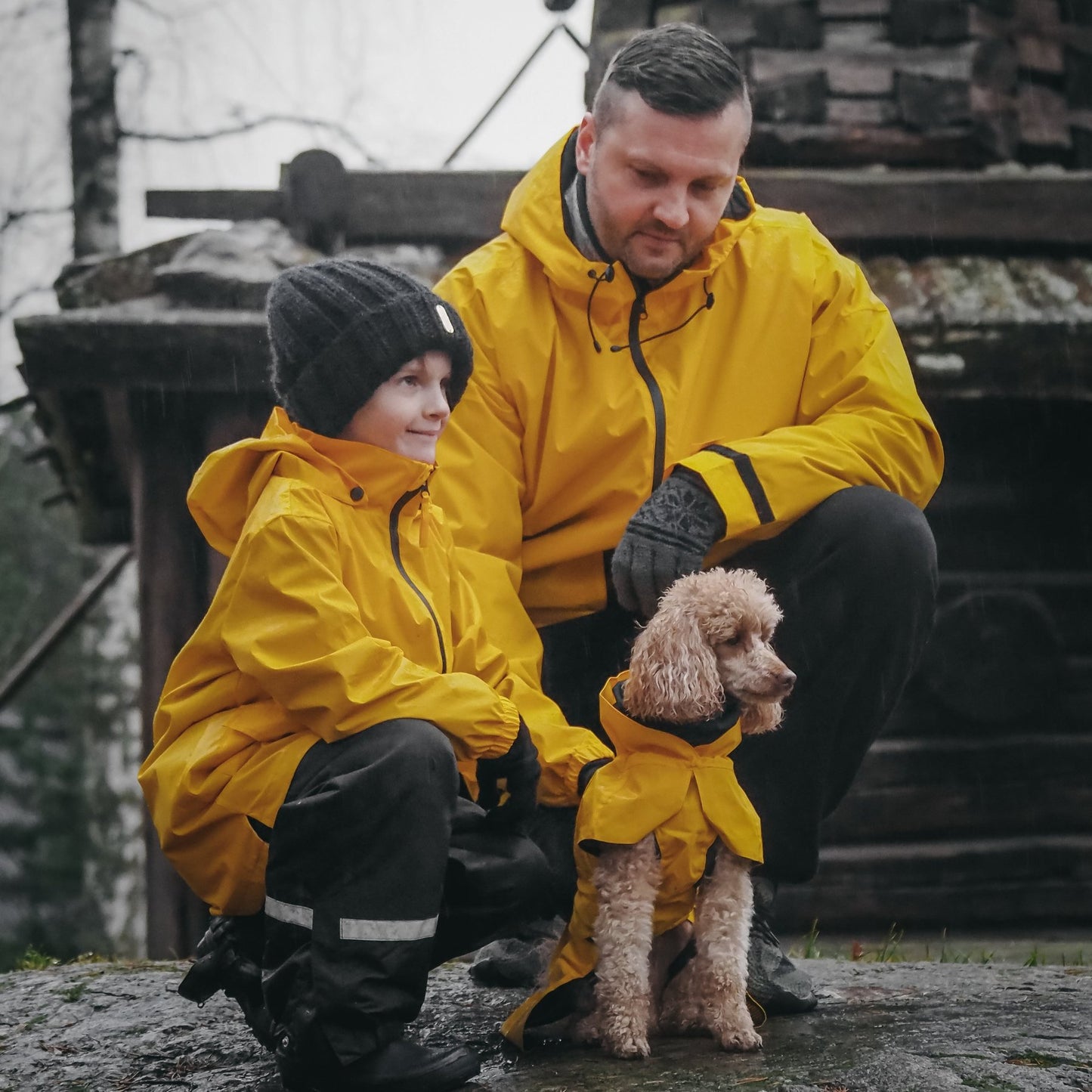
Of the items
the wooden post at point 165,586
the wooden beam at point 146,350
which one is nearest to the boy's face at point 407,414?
the wooden beam at point 146,350

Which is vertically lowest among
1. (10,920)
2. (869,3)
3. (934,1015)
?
(10,920)

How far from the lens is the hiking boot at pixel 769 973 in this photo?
10.0 ft

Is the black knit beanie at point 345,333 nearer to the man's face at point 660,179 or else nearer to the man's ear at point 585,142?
the man's face at point 660,179

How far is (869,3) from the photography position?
19.6ft

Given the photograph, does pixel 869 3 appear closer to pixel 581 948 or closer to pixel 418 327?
pixel 418 327

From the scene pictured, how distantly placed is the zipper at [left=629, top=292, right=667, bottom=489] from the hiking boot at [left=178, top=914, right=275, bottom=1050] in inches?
55.0

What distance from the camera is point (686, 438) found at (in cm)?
337

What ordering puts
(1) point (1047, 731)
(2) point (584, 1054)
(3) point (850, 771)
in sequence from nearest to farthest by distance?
1. (2) point (584, 1054)
2. (3) point (850, 771)
3. (1) point (1047, 731)

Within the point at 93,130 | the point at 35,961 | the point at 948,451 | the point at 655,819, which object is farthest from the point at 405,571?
the point at 93,130

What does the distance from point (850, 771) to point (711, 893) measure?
24.3 inches

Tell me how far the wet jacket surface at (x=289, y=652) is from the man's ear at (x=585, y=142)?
3.58 feet

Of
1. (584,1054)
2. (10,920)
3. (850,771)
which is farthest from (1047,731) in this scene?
(10,920)

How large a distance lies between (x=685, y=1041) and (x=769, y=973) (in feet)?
1.16

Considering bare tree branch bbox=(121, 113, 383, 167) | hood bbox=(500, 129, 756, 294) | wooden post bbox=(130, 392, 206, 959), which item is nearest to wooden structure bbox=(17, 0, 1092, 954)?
wooden post bbox=(130, 392, 206, 959)
